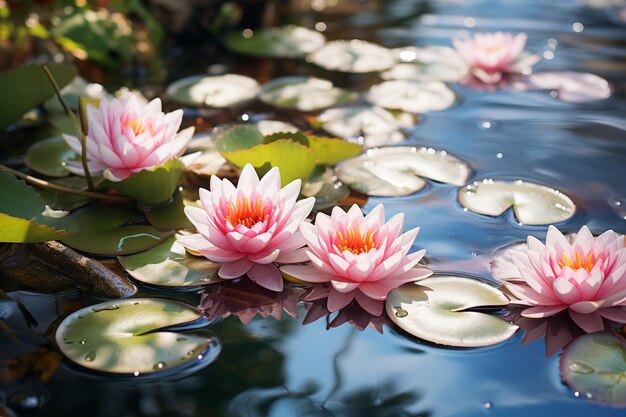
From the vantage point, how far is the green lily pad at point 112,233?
67.1 inches

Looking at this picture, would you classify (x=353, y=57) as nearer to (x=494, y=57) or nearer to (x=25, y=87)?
(x=494, y=57)

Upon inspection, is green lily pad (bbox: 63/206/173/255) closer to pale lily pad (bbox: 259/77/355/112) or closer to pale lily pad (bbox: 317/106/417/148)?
pale lily pad (bbox: 317/106/417/148)

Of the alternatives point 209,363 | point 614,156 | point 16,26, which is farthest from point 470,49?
point 209,363

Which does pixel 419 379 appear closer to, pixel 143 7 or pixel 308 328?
pixel 308 328

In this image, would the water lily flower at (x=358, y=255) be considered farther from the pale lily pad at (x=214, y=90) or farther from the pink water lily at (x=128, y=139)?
the pale lily pad at (x=214, y=90)

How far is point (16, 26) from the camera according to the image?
2.86 metres

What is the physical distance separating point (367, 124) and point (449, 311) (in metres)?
1.03

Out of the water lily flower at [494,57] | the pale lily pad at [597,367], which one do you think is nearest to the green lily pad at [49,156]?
the pale lily pad at [597,367]

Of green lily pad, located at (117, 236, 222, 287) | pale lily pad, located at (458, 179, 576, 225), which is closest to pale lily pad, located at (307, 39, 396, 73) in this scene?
pale lily pad, located at (458, 179, 576, 225)

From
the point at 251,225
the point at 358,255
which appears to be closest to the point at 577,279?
the point at 358,255

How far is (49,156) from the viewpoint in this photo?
7.04 feet

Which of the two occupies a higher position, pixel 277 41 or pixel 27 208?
pixel 27 208

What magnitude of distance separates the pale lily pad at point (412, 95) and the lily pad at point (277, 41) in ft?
1.87

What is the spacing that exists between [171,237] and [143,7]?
1.71m
